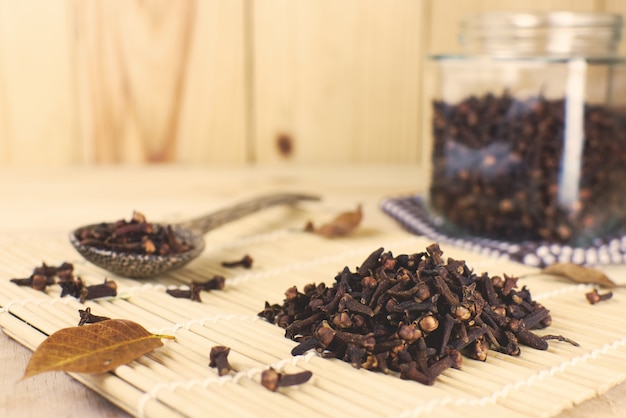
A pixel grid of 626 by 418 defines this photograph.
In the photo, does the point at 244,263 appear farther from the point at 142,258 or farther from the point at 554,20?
the point at 554,20

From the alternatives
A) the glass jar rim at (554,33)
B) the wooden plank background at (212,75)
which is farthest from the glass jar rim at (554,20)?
the wooden plank background at (212,75)

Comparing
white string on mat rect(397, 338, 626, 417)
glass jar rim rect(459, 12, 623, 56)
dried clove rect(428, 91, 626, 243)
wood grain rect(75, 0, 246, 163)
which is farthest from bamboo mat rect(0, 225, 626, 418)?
wood grain rect(75, 0, 246, 163)

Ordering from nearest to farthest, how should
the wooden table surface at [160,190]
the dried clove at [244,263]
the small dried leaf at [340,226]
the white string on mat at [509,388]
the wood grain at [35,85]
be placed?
1. the white string on mat at [509,388]
2. the dried clove at [244,263]
3. the small dried leaf at [340,226]
4. the wooden table surface at [160,190]
5. the wood grain at [35,85]

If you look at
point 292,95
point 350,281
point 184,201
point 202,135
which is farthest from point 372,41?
point 350,281

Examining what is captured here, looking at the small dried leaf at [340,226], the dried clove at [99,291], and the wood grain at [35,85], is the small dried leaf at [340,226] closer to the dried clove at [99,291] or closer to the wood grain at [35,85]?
the dried clove at [99,291]

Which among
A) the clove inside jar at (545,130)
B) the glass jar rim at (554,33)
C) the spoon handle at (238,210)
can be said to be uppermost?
the glass jar rim at (554,33)

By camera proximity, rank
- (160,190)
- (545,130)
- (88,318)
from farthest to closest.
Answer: (160,190)
(545,130)
(88,318)

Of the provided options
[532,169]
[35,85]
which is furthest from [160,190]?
[532,169]
